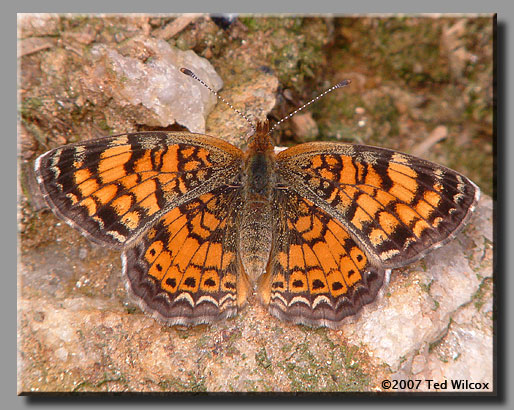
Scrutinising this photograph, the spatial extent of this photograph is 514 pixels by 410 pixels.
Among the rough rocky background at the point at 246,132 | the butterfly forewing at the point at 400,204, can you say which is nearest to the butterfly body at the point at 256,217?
the butterfly forewing at the point at 400,204

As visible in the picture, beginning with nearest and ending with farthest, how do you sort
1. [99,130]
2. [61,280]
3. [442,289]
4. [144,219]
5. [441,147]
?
[144,219] < [442,289] < [61,280] < [99,130] < [441,147]

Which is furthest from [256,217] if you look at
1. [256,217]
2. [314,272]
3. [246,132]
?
[246,132]

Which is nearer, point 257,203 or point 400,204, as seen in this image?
point 400,204

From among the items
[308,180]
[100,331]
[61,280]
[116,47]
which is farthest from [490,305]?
[116,47]

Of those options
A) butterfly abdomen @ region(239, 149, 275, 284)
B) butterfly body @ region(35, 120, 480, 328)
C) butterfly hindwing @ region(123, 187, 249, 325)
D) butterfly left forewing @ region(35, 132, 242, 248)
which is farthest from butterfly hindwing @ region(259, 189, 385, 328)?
butterfly left forewing @ region(35, 132, 242, 248)

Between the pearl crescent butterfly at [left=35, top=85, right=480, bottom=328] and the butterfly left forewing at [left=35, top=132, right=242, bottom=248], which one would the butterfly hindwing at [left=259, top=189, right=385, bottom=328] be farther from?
the butterfly left forewing at [left=35, top=132, right=242, bottom=248]

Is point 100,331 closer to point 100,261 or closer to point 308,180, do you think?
point 100,261

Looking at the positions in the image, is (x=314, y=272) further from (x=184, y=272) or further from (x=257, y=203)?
(x=184, y=272)
